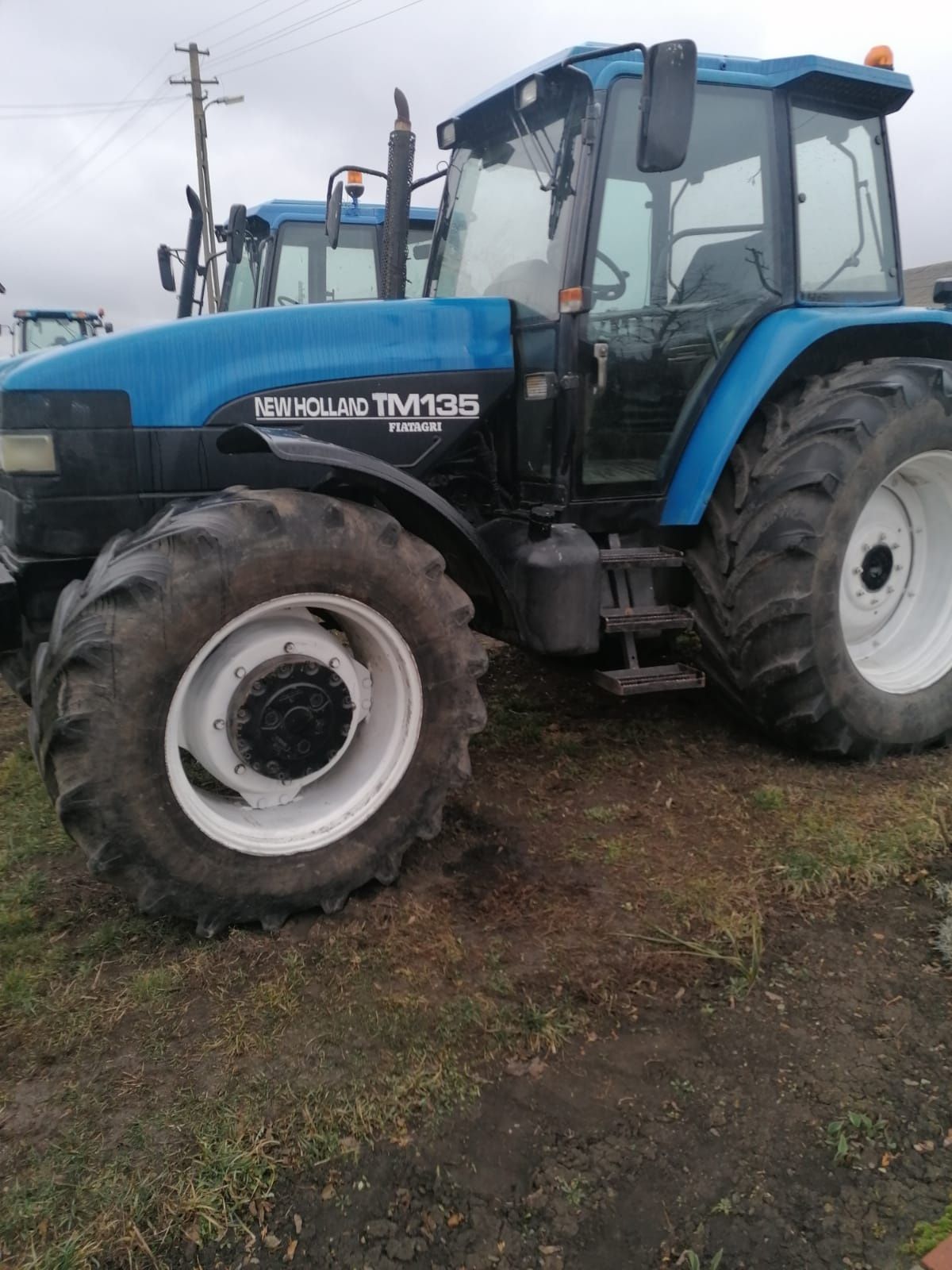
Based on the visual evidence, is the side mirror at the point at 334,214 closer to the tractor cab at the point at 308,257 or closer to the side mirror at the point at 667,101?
the side mirror at the point at 667,101

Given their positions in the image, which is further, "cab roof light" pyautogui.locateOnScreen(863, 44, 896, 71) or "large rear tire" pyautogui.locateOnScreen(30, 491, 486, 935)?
"cab roof light" pyautogui.locateOnScreen(863, 44, 896, 71)

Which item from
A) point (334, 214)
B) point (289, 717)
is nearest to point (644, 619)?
point (289, 717)

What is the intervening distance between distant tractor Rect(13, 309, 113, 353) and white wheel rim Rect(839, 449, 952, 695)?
1330 centimetres

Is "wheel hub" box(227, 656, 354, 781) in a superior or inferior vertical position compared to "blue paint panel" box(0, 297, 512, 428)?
inferior

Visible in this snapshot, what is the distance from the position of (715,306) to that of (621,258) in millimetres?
433

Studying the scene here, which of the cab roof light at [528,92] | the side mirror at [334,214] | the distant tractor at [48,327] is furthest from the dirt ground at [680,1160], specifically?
the distant tractor at [48,327]

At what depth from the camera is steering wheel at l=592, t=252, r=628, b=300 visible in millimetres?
3121

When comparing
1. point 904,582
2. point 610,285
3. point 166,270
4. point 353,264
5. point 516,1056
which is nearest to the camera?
point 516,1056

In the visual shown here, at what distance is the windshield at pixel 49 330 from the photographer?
47.1 ft

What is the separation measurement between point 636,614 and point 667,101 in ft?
5.23

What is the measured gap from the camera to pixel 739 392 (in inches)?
131

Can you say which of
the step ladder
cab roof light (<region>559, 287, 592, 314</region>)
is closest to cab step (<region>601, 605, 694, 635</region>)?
the step ladder

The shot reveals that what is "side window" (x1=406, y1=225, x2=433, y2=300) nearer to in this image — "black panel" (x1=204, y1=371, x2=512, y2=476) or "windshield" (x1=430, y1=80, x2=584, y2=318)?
"windshield" (x1=430, y1=80, x2=584, y2=318)

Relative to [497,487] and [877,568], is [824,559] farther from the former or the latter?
[497,487]
